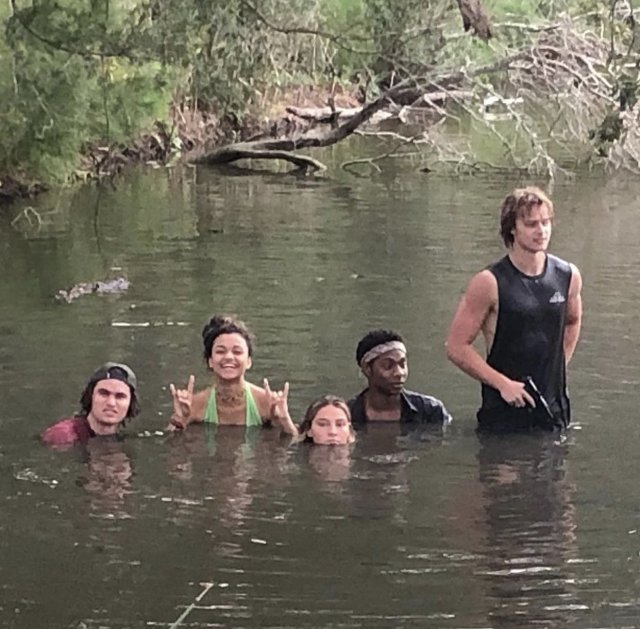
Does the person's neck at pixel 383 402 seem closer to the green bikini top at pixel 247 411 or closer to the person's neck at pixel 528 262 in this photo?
the green bikini top at pixel 247 411

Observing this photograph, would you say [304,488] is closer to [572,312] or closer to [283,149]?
[572,312]

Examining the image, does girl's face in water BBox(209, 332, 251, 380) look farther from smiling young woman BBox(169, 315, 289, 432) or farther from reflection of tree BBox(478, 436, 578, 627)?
reflection of tree BBox(478, 436, 578, 627)

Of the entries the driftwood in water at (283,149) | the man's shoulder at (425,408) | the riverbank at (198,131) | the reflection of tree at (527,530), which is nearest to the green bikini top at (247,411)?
the man's shoulder at (425,408)

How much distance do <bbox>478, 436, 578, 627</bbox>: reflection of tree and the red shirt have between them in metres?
2.55

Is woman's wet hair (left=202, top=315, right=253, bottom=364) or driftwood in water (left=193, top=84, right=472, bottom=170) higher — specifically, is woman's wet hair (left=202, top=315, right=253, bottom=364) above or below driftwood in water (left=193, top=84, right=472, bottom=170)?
below

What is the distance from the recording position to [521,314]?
8.96 m

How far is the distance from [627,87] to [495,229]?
11333 mm

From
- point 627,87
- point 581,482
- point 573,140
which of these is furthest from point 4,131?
point 581,482

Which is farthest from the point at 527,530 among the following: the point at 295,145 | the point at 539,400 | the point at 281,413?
the point at 295,145

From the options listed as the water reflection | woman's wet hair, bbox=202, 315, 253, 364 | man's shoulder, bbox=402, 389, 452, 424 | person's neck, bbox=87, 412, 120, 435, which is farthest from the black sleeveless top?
person's neck, bbox=87, 412, 120, 435

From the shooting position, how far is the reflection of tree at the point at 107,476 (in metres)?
8.55

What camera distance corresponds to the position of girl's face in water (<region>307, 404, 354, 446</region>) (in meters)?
9.55

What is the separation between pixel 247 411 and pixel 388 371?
3.16ft

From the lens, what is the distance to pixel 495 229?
873 inches
